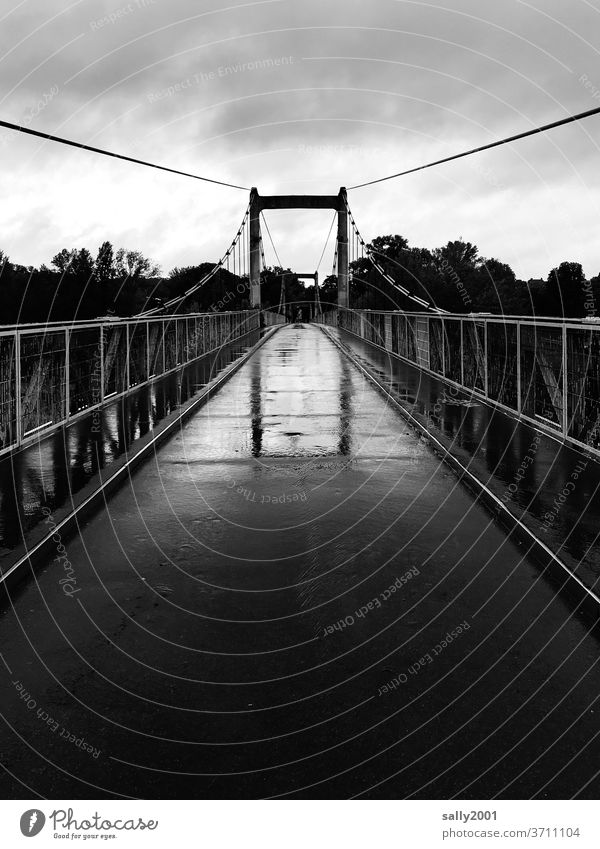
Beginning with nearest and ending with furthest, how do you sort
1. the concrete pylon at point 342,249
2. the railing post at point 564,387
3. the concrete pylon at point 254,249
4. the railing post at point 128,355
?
the railing post at point 564,387 < the railing post at point 128,355 < the concrete pylon at point 254,249 < the concrete pylon at point 342,249

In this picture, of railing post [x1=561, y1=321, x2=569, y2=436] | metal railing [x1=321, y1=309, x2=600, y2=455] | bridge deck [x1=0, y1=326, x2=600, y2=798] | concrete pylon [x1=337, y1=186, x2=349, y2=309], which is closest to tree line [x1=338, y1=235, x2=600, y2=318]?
concrete pylon [x1=337, y1=186, x2=349, y2=309]

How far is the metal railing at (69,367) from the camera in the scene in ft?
31.3

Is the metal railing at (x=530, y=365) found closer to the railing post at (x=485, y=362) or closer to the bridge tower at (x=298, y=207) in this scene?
the railing post at (x=485, y=362)

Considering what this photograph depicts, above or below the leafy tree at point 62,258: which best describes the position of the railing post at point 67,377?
below

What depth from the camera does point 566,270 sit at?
287 ft

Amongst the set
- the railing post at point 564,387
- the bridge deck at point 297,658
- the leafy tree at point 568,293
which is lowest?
the bridge deck at point 297,658

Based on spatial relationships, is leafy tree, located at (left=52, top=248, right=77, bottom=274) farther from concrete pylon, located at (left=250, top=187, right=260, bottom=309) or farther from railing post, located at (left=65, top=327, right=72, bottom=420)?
railing post, located at (left=65, top=327, right=72, bottom=420)

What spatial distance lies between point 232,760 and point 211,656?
0.98 m

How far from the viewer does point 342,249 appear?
61.1 meters

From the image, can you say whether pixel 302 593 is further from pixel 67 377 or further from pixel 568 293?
pixel 568 293

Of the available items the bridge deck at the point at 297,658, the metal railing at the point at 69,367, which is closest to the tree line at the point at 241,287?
the metal railing at the point at 69,367

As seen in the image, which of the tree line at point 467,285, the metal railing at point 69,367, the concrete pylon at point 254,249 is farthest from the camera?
the tree line at point 467,285

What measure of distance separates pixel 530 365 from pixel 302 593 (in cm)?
721

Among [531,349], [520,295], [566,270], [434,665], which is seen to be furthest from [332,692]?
[520,295]
